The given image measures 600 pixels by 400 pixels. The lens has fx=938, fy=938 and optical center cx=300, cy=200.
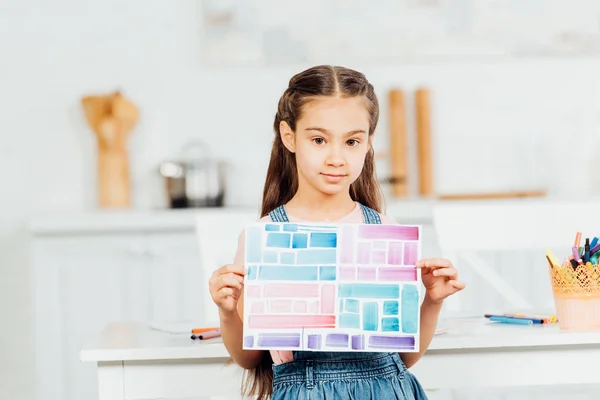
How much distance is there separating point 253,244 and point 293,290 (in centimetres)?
8

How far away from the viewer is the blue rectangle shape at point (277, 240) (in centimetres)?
129

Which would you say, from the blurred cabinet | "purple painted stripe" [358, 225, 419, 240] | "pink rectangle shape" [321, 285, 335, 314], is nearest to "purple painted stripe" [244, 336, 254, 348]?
"pink rectangle shape" [321, 285, 335, 314]

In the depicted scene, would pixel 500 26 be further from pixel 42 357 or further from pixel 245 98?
pixel 42 357

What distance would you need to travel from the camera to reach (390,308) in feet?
4.17

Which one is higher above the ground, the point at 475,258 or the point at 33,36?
the point at 33,36

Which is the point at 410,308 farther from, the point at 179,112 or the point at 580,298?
the point at 179,112

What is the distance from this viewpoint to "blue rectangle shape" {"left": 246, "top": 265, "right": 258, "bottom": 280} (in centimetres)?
128

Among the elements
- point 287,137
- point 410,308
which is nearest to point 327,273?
point 410,308

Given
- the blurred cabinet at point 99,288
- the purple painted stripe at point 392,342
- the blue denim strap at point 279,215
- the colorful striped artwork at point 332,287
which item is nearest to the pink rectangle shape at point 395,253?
the colorful striped artwork at point 332,287

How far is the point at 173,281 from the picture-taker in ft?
10.1

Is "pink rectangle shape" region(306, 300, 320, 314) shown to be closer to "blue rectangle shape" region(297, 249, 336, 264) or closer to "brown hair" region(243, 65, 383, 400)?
"blue rectangle shape" region(297, 249, 336, 264)

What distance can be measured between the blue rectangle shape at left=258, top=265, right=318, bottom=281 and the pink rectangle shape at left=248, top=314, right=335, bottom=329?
5 centimetres

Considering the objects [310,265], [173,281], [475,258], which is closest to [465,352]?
[310,265]

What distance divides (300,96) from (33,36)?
2285mm
